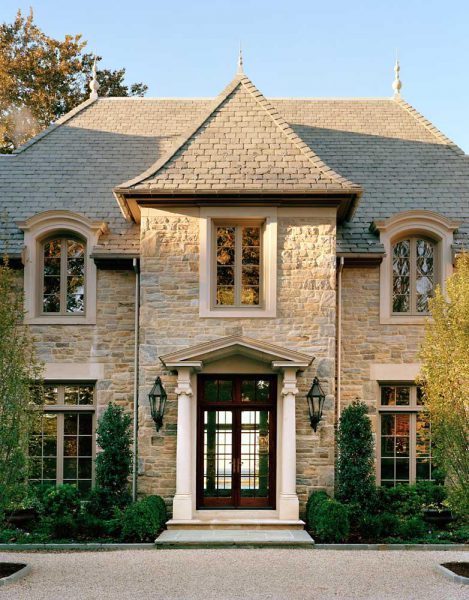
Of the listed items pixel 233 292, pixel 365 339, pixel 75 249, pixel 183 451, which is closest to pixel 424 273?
pixel 365 339

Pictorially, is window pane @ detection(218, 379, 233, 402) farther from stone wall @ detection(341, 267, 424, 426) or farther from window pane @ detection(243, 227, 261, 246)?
window pane @ detection(243, 227, 261, 246)

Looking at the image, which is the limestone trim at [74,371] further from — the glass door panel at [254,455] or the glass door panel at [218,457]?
the glass door panel at [254,455]

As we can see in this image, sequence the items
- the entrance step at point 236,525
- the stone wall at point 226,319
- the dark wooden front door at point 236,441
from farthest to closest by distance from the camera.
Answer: the dark wooden front door at point 236,441 → the stone wall at point 226,319 → the entrance step at point 236,525

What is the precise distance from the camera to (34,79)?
27938 mm

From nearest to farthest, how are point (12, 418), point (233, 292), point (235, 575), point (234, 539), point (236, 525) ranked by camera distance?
point (235, 575) → point (12, 418) → point (234, 539) → point (236, 525) → point (233, 292)

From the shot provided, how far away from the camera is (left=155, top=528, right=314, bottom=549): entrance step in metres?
12.1

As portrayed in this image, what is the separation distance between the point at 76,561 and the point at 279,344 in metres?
5.10

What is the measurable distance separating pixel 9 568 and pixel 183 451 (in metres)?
3.85

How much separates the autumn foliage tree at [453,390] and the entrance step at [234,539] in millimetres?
2713

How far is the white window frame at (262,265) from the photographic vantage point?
46.4ft

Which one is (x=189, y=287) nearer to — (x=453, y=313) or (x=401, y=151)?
(x=453, y=313)

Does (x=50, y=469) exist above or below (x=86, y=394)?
below

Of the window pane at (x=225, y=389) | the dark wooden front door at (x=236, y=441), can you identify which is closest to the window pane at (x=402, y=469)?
the dark wooden front door at (x=236, y=441)

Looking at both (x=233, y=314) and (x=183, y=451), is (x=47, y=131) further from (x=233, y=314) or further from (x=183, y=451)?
(x=183, y=451)
